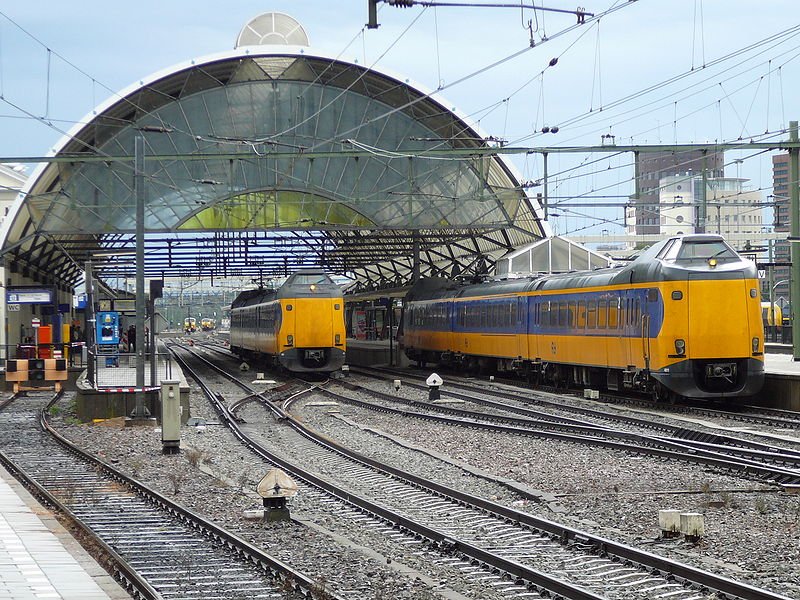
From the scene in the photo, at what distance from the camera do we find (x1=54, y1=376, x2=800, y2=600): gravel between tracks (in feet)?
Result: 32.4

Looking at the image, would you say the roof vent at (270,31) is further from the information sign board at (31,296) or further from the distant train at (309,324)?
the information sign board at (31,296)

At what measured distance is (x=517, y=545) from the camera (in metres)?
11.1

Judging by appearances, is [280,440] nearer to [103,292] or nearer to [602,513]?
[602,513]

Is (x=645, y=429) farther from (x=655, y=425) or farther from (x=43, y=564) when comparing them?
(x=43, y=564)

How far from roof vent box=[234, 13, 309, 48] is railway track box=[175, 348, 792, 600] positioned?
36790 mm

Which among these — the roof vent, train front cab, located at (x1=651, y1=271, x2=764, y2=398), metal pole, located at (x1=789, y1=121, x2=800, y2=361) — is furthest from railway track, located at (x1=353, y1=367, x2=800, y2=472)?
the roof vent

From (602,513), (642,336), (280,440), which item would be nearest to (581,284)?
(642,336)

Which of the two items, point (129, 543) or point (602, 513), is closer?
point (129, 543)

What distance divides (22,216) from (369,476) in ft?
116

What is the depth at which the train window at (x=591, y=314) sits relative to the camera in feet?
90.2

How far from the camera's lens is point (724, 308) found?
23719 millimetres

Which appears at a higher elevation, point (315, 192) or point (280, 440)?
point (315, 192)

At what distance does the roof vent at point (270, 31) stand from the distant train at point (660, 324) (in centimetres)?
2249

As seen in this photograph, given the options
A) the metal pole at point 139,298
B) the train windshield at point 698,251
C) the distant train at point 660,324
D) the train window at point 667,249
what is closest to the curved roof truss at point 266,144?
the distant train at point 660,324
